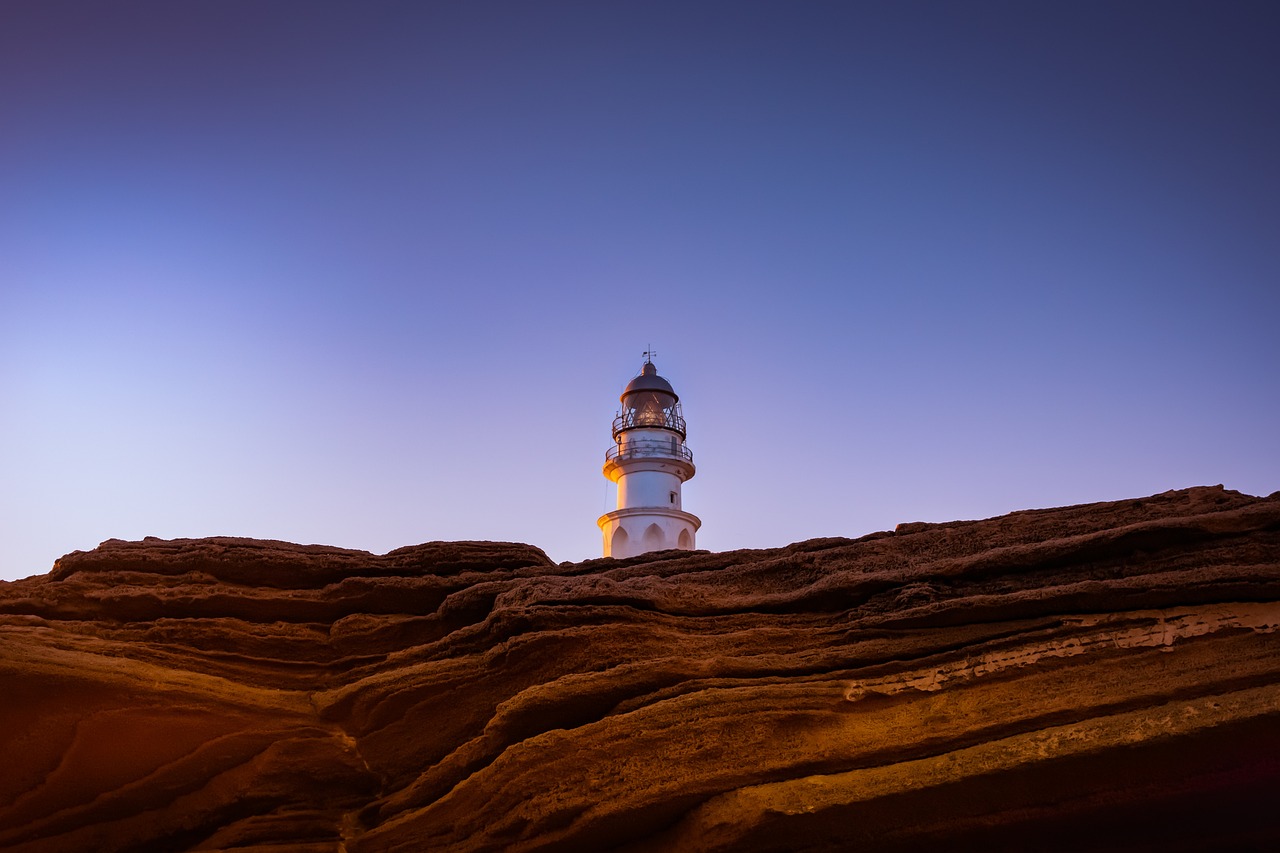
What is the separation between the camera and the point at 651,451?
39.9 metres

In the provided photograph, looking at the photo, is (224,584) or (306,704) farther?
(224,584)

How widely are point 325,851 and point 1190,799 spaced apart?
6850 mm

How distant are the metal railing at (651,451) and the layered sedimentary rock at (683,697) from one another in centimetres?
3023

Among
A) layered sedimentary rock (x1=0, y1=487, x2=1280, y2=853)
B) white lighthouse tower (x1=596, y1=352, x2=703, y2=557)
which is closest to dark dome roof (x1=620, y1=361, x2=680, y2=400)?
white lighthouse tower (x1=596, y1=352, x2=703, y2=557)

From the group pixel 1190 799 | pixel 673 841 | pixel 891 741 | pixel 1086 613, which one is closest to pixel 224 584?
pixel 673 841

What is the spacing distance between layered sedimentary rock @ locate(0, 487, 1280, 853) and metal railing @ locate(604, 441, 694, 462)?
30233 mm

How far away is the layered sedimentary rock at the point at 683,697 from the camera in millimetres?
7137

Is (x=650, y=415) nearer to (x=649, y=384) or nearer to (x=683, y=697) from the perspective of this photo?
(x=649, y=384)

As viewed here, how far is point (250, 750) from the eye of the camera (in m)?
8.55

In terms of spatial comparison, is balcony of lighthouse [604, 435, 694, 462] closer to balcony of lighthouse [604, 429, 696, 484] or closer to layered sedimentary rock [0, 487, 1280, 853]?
balcony of lighthouse [604, 429, 696, 484]

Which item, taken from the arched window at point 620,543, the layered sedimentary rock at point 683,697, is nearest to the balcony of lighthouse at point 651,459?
the arched window at point 620,543

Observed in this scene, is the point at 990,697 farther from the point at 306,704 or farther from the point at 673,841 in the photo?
the point at 306,704

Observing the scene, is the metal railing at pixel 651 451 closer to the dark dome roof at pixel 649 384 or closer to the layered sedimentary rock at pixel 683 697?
the dark dome roof at pixel 649 384

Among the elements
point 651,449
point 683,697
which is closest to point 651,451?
point 651,449
